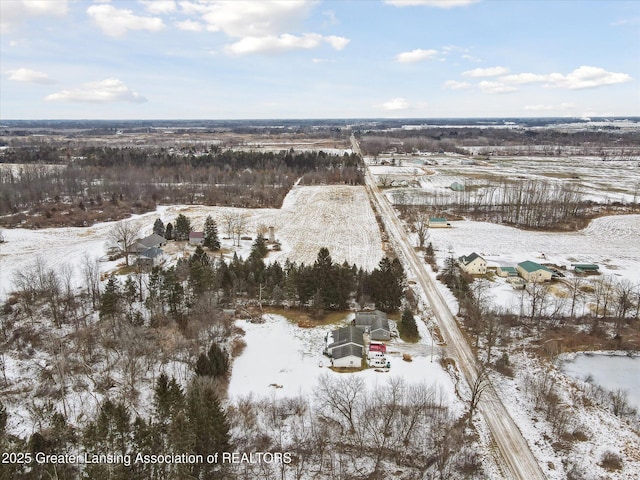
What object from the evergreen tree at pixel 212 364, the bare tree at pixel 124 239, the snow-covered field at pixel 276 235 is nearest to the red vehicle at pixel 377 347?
the evergreen tree at pixel 212 364

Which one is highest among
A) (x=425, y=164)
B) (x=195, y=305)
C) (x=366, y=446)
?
(x=425, y=164)

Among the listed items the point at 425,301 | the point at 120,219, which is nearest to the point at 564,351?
the point at 425,301

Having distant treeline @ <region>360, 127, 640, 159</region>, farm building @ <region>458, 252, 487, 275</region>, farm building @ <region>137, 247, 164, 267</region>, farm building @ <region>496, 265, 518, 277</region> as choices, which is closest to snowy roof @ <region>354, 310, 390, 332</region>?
farm building @ <region>458, 252, 487, 275</region>

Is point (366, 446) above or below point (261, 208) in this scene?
below

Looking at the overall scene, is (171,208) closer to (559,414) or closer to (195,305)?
(195,305)

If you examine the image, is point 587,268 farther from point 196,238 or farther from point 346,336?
point 196,238
